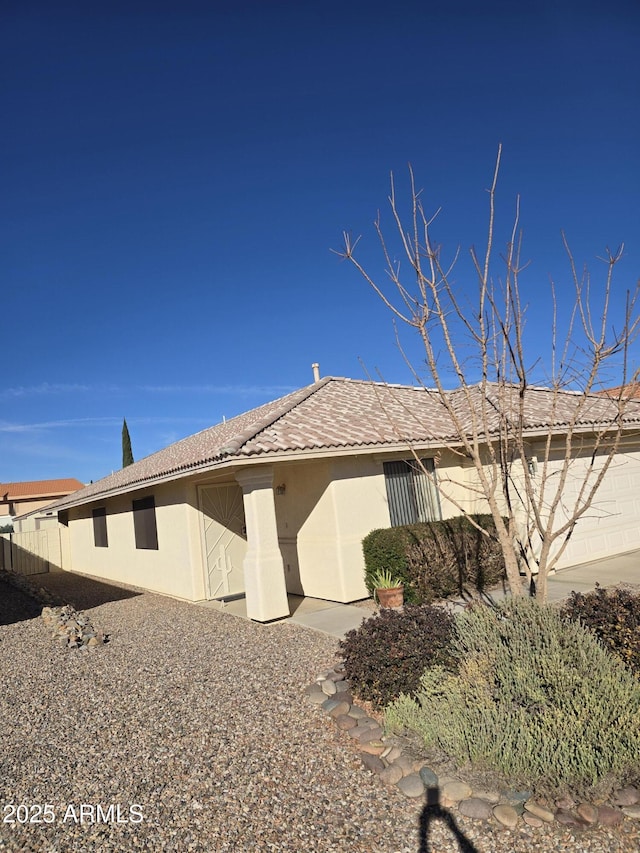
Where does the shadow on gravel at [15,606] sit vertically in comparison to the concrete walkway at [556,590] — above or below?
above

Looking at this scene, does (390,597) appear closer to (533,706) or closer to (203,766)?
(533,706)

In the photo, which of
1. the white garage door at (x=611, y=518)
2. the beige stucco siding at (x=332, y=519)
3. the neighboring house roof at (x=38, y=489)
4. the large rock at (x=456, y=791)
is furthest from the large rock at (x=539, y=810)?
the neighboring house roof at (x=38, y=489)

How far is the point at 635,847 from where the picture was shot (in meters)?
2.95

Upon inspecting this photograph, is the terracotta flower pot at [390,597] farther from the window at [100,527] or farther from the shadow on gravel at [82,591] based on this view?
the window at [100,527]

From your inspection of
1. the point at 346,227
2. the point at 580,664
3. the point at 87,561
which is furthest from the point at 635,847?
the point at 87,561

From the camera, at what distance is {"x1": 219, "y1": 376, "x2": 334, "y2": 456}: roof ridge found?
28.3 ft

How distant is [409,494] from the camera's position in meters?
10.9

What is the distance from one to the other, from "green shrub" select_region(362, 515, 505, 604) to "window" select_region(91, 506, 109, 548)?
11418 mm

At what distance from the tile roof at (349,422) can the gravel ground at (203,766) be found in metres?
3.16

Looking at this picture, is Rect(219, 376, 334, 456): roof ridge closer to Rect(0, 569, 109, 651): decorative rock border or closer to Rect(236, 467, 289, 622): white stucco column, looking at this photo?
Rect(236, 467, 289, 622): white stucco column

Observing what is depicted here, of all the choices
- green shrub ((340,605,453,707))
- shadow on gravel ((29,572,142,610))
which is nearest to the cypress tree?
shadow on gravel ((29,572,142,610))

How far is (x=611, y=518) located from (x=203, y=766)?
11056 millimetres

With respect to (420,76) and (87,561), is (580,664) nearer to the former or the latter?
(420,76)

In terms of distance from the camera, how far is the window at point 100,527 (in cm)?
1791
